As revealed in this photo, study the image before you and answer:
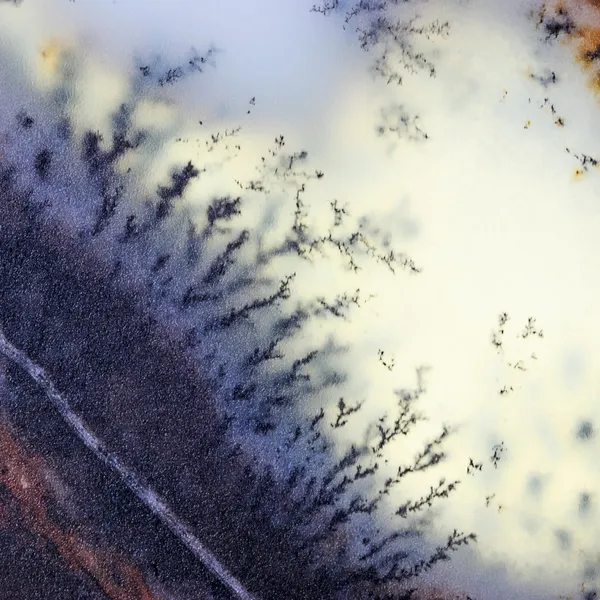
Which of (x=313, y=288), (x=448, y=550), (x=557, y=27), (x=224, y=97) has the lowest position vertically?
(x=448, y=550)

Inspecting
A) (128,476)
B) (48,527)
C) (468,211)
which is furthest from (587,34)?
(48,527)

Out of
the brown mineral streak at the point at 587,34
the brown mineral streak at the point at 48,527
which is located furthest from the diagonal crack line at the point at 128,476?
the brown mineral streak at the point at 587,34

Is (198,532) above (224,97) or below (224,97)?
below

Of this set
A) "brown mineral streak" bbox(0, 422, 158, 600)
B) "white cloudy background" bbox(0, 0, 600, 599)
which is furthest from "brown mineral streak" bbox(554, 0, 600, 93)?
Answer: "brown mineral streak" bbox(0, 422, 158, 600)

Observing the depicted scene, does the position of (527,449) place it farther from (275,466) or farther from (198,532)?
(198,532)

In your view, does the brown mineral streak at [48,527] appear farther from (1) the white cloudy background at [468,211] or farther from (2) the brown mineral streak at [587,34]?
(2) the brown mineral streak at [587,34]

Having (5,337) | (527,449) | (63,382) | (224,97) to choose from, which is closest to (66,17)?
(224,97)
